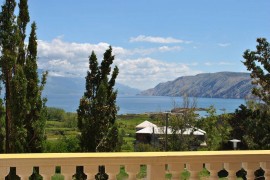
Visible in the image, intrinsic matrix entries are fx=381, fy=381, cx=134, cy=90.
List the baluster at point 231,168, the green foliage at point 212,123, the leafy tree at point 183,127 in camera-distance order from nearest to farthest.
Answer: the baluster at point 231,168 → the leafy tree at point 183,127 → the green foliage at point 212,123

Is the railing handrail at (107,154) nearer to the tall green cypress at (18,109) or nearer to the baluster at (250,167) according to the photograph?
the baluster at (250,167)

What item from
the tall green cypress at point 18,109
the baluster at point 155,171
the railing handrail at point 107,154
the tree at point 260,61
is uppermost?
the tree at point 260,61

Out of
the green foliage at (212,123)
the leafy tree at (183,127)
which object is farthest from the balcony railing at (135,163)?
the green foliage at (212,123)

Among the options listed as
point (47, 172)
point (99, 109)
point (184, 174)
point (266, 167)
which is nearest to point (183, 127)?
point (99, 109)

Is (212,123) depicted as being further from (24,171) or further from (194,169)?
(24,171)

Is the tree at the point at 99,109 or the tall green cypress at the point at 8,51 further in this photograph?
the tree at the point at 99,109

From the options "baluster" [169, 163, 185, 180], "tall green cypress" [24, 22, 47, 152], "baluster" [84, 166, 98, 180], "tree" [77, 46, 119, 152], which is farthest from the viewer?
"tree" [77, 46, 119, 152]

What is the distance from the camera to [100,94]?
10.9 meters

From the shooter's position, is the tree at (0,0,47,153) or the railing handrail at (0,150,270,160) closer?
the railing handrail at (0,150,270,160)

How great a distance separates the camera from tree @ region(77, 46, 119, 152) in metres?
10.8

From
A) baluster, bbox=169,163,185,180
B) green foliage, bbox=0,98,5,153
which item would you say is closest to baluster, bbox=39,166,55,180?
baluster, bbox=169,163,185,180

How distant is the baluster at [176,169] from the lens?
3068 millimetres

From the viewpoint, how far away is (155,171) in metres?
3.12

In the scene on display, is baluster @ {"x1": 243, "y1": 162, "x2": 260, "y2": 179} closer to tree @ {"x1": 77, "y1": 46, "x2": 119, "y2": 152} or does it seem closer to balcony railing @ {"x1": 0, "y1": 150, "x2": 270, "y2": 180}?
balcony railing @ {"x1": 0, "y1": 150, "x2": 270, "y2": 180}
